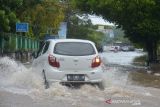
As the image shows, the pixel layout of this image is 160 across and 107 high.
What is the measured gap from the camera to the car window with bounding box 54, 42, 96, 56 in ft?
51.0

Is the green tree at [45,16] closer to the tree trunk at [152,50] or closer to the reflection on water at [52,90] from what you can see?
the tree trunk at [152,50]

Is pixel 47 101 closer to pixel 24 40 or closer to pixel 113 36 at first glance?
pixel 24 40

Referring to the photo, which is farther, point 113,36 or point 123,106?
point 113,36

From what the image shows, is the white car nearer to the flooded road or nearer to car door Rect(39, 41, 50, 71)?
car door Rect(39, 41, 50, 71)

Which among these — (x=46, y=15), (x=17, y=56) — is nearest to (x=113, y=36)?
(x=46, y=15)

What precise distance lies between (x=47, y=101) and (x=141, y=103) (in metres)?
2.41

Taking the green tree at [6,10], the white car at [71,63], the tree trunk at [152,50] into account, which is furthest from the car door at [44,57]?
the tree trunk at [152,50]

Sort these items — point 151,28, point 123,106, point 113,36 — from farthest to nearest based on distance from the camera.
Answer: point 113,36 < point 151,28 < point 123,106

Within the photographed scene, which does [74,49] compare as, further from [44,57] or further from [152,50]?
[152,50]

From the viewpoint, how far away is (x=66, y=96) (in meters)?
14.1

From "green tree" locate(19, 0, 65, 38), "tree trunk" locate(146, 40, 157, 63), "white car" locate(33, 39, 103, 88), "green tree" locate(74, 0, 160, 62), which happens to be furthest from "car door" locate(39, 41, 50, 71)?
"green tree" locate(19, 0, 65, 38)

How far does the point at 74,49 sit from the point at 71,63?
0.50 m

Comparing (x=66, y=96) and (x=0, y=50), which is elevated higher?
(x=66, y=96)

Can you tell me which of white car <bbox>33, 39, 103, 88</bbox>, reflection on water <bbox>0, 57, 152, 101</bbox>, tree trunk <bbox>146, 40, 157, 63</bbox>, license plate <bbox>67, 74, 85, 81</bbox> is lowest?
tree trunk <bbox>146, 40, 157, 63</bbox>
